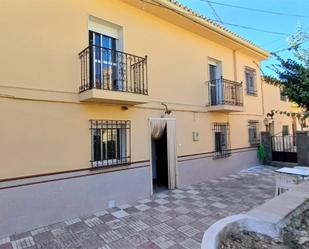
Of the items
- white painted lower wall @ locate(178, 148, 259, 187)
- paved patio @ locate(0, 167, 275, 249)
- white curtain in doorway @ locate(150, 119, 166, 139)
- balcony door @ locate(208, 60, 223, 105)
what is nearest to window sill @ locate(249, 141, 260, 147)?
white painted lower wall @ locate(178, 148, 259, 187)

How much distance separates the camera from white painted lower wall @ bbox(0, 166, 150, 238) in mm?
4711

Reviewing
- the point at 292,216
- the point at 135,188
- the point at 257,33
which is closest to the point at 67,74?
the point at 135,188

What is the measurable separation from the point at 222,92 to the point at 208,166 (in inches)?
127

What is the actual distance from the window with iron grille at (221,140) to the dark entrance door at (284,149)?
12.1 ft

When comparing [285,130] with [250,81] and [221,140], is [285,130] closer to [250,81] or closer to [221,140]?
[250,81]

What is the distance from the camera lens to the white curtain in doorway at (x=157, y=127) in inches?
300

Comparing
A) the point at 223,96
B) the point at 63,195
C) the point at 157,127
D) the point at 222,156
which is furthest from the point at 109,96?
the point at 222,156

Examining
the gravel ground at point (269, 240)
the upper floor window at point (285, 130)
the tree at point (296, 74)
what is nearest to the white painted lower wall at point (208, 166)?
the tree at point (296, 74)

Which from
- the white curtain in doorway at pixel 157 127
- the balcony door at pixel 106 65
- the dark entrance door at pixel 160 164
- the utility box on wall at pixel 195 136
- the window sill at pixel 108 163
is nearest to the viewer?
the window sill at pixel 108 163

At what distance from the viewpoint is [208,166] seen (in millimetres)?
9344

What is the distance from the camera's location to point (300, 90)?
6973mm

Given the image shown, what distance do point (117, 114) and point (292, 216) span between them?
4770 millimetres

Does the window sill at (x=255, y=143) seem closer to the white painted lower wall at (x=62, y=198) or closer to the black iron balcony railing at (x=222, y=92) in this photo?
the black iron balcony railing at (x=222, y=92)

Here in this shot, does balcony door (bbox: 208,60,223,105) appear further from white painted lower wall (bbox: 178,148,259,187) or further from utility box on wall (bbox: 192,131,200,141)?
white painted lower wall (bbox: 178,148,259,187)
